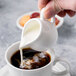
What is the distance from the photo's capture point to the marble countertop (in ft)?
3.27

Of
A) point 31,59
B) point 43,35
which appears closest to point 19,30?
point 31,59

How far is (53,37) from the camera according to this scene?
2.22 feet

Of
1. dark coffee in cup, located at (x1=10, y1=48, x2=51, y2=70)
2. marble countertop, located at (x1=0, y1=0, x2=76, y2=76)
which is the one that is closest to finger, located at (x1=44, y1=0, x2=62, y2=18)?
dark coffee in cup, located at (x1=10, y1=48, x2=51, y2=70)

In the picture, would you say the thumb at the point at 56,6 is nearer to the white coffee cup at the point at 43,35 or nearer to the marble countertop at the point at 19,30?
the white coffee cup at the point at 43,35

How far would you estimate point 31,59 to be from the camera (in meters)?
0.77

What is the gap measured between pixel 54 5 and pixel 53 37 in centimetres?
10

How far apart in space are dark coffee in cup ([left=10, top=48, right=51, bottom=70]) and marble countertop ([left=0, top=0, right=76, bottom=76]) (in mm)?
160

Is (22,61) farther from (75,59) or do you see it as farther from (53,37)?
(75,59)

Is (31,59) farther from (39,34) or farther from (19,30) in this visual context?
(19,30)

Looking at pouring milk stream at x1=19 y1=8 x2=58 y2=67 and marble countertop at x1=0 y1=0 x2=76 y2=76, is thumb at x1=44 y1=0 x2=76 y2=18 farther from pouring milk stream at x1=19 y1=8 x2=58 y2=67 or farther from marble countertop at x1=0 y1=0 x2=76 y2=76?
marble countertop at x1=0 y1=0 x2=76 y2=76

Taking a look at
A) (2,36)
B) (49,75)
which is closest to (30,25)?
(49,75)

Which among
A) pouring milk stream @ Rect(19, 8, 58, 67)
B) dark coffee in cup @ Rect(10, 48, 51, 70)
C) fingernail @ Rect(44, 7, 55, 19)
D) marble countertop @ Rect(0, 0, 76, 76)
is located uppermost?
fingernail @ Rect(44, 7, 55, 19)

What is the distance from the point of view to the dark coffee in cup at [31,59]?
738mm

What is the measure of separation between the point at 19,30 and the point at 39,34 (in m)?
0.55
